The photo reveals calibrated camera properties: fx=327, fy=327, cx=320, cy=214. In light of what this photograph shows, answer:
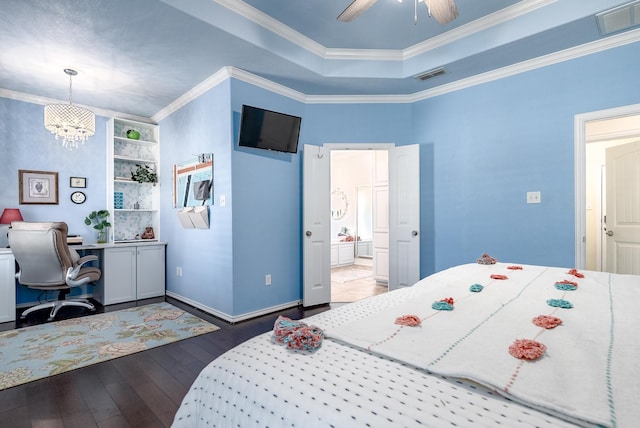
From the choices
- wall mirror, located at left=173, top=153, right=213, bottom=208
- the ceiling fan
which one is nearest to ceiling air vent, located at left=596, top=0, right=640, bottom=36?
the ceiling fan

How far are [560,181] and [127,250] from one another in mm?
4856

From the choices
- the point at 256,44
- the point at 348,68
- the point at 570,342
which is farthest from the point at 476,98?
the point at 570,342

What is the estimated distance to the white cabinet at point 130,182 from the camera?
4391mm

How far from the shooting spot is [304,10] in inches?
108

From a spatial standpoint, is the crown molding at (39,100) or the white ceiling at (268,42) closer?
the white ceiling at (268,42)

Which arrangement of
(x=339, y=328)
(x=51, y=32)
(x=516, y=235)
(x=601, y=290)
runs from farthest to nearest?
(x=516, y=235)
(x=51, y=32)
(x=601, y=290)
(x=339, y=328)

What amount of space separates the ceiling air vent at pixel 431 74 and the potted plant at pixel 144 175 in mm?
3678

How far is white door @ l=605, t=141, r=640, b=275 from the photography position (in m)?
3.65

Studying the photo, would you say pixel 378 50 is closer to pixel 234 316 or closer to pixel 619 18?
pixel 619 18

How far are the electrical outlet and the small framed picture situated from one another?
17.3ft

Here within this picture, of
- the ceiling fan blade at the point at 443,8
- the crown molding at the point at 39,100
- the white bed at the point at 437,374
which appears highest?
the crown molding at the point at 39,100

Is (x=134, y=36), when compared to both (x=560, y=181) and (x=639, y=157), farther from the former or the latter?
(x=639, y=157)

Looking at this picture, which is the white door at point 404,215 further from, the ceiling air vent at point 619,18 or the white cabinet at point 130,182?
the white cabinet at point 130,182

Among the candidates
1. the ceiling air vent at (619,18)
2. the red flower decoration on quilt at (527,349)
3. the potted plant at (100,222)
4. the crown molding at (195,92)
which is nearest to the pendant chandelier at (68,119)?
the crown molding at (195,92)
